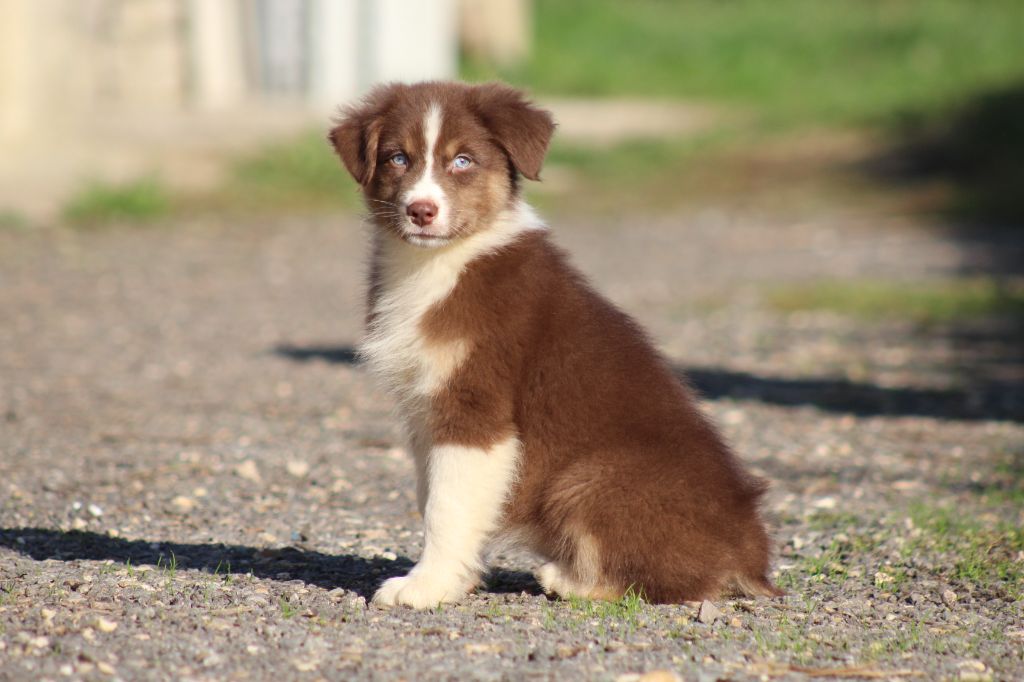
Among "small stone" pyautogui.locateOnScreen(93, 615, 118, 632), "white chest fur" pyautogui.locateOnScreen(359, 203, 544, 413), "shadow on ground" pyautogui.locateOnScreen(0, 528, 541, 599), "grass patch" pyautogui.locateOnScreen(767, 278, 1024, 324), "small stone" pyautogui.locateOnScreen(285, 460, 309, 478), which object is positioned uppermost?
"white chest fur" pyautogui.locateOnScreen(359, 203, 544, 413)

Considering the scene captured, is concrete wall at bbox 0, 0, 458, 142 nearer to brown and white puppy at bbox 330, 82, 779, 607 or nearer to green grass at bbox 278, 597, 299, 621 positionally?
brown and white puppy at bbox 330, 82, 779, 607

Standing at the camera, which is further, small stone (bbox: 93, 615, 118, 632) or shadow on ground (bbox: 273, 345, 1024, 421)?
shadow on ground (bbox: 273, 345, 1024, 421)

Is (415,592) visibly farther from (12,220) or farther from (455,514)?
(12,220)

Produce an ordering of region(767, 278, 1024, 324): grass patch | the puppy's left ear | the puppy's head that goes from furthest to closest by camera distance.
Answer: region(767, 278, 1024, 324): grass patch
the puppy's left ear
the puppy's head

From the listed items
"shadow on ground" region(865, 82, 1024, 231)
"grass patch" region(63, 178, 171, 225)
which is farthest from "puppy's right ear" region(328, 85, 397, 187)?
"shadow on ground" region(865, 82, 1024, 231)

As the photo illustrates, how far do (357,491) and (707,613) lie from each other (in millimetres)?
2497

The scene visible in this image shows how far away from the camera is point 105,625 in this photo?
4.50 metres

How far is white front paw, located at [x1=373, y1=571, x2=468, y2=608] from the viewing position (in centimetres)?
477

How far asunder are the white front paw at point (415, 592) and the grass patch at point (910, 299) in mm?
8269

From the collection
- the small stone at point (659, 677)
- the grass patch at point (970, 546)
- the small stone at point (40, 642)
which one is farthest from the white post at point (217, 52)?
the small stone at point (659, 677)

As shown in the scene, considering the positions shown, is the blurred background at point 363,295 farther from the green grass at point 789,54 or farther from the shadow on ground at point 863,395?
the green grass at point 789,54

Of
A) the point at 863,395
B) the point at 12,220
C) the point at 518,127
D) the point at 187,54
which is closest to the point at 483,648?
the point at 518,127

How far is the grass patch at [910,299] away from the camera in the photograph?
12422 mm

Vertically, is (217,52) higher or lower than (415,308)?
higher
